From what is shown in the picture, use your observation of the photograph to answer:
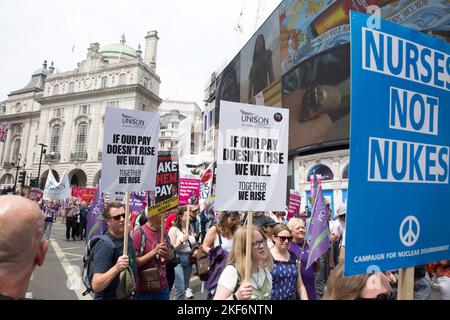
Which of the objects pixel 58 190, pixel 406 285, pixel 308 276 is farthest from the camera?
pixel 58 190

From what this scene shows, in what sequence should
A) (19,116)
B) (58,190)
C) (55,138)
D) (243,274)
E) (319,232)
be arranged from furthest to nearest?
(19,116), (55,138), (58,190), (319,232), (243,274)

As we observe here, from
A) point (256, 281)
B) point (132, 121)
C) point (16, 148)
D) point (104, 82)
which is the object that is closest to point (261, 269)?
point (256, 281)

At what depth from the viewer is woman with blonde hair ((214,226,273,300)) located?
264 centimetres

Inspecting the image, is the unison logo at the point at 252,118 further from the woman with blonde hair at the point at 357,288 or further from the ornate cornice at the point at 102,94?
the ornate cornice at the point at 102,94

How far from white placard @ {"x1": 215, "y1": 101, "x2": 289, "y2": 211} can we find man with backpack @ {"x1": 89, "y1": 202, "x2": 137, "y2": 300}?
1.14m

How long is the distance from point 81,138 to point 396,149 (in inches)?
2249

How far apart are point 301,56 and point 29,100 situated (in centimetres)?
6165

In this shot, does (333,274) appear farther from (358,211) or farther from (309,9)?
(309,9)

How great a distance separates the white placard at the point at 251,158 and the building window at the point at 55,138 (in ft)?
194

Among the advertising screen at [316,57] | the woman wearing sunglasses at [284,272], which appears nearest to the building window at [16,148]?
the advertising screen at [316,57]

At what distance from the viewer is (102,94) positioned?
5331cm

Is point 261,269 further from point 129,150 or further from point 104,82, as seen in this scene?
point 104,82

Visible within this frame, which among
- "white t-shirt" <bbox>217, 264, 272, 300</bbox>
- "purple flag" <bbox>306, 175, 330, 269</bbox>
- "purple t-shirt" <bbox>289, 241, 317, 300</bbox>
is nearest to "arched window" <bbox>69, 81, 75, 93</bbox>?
"purple flag" <bbox>306, 175, 330, 269</bbox>
